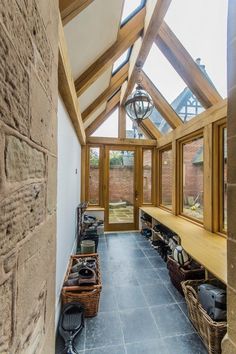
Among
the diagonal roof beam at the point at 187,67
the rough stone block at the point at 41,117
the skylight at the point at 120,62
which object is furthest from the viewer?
the skylight at the point at 120,62

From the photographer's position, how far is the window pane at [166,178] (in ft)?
15.5

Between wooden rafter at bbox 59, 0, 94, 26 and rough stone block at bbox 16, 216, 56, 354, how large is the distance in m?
1.50

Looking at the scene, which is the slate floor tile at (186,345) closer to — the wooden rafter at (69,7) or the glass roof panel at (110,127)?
the wooden rafter at (69,7)

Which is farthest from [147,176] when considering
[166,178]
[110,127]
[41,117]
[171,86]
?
[41,117]

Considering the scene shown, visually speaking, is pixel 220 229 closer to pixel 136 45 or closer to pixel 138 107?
pixel 138 107

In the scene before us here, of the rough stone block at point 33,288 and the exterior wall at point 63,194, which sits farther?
the exterior wall at point 63,194

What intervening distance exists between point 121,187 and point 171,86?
2.70m

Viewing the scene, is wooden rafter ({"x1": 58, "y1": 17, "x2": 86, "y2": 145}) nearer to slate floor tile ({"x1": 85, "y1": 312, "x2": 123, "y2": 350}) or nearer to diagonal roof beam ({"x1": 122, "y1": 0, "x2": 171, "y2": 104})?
diagonal roof beam ({"x1": 122, "y1": 0, "x2": 171, "y2": 104})

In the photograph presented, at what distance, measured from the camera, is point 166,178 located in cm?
497

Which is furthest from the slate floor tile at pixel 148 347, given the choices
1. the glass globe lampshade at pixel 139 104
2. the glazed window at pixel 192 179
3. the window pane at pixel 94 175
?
the window pane at pixel 94 175

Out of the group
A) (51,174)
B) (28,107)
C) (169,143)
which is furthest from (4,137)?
(169,143)

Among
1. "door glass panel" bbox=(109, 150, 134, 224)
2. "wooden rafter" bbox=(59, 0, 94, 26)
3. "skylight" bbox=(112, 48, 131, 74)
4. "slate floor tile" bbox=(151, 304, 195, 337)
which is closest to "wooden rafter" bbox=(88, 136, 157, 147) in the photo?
"door glass panel" bbox=(109, 150, 134, 224)

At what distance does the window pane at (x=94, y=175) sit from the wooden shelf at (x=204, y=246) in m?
2.24

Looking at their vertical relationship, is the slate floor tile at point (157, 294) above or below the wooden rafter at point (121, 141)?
below
